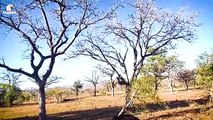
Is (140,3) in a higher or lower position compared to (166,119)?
higher

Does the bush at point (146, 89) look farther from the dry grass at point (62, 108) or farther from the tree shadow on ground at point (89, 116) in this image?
the dry grass at point (62, 108)

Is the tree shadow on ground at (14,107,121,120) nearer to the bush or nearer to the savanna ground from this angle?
the savanna ground

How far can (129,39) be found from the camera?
→ 21734mm

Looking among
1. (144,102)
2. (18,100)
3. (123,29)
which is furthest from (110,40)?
(18,100)

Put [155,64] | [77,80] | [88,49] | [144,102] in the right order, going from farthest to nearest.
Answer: [77,80] < [155,64] < [88,49] < [144,102]

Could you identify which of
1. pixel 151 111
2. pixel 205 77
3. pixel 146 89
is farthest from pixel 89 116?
pixel 205 77

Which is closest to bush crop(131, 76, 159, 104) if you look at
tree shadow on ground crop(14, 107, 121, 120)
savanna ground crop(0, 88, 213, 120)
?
savanna ground crop(0, 88, 213, 120)

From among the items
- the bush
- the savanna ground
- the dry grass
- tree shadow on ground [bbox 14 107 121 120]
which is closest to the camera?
the bush

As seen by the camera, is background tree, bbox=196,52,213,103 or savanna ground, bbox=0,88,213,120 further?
savanna ground, bbox=0,88,213,120

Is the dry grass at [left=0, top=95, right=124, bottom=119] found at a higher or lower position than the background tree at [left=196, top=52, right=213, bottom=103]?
lower

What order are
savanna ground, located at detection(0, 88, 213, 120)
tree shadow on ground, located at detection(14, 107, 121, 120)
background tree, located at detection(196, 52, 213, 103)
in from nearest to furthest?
background tree, located at detection(196, 52, 213, 103) < savanna ground, located at detection(0, 88, 213, 120) < tree shadow on ground, located at detection(14, 107, 121, 120)

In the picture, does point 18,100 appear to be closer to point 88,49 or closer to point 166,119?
point 88,49

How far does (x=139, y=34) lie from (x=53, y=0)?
653cm

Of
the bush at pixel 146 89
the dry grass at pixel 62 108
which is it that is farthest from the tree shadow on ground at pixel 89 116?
the bush at pixel 146 89
